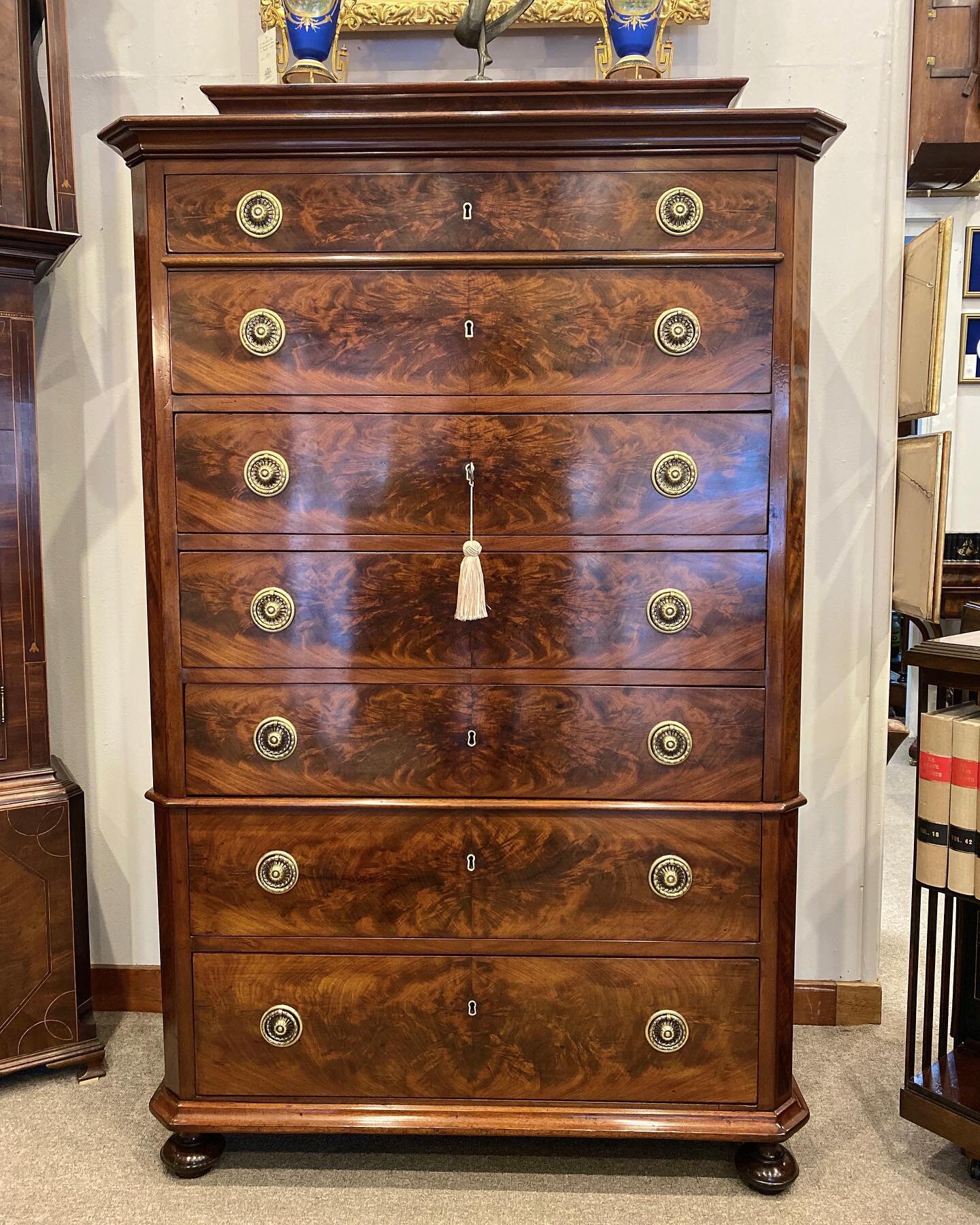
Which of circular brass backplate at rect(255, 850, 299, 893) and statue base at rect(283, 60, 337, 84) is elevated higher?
statue base at rect(283, 60, 337, 84)

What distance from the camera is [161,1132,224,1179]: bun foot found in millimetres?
1939

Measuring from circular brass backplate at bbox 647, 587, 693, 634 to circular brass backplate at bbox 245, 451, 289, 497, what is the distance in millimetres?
703

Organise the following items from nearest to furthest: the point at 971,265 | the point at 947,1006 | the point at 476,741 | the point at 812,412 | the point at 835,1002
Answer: the point at 476,741
the point at 947,1006
the point at 812,412
the point at 835,1002
the point at 971,265

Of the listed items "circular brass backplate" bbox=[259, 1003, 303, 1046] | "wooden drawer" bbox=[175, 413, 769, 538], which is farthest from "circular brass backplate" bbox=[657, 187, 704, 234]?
"circular brass backplate" bbox=[259, 1003, 303, 1046]

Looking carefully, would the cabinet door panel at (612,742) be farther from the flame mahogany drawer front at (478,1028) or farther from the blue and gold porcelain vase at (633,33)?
the blue and gold porcelain vase at (633,33)

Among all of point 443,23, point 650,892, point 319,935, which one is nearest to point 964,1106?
point 650,892

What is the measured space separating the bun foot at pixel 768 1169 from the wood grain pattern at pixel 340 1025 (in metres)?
0.56

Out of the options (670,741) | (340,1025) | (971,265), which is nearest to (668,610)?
(670,741)

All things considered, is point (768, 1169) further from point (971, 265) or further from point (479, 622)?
point (971, 265)

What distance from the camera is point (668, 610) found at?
1.79 meters

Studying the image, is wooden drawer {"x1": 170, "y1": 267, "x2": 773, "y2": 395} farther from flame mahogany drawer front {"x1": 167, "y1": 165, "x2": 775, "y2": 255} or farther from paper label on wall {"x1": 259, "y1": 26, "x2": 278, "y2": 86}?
paper label on wall {"x1": 259, "y1": 26, "x2": 278, "y2": 86}

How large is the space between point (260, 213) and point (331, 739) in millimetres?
951

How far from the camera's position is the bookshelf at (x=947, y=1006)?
187cm

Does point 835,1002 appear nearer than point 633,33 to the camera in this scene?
No
